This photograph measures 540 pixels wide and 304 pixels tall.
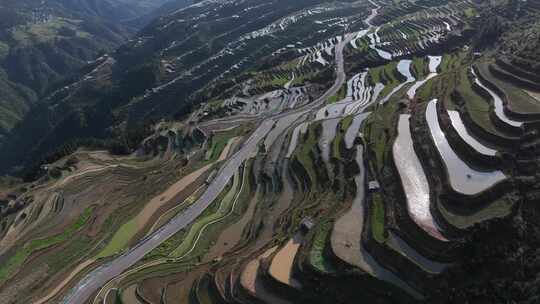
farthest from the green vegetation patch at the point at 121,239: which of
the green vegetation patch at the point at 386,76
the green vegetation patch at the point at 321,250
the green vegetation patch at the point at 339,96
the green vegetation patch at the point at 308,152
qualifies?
the green vegetation patch at the point at 386,76

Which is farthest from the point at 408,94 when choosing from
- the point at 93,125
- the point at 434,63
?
the point at 93,125

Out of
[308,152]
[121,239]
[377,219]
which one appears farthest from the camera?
[308,152]

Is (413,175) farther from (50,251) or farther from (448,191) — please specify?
(50,251)

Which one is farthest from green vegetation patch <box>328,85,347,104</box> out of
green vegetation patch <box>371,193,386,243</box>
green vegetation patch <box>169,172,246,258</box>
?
green vegetation patch <box>371,193,386,243</box>

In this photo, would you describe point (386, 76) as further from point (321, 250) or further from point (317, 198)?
point (321, 250)

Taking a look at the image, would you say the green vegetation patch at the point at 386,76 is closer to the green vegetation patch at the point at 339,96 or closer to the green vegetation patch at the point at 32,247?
the green vegetation patch at the point at 339,96

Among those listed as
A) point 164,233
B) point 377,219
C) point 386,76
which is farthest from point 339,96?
point 377,219

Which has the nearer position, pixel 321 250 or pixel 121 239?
pixel 321 250

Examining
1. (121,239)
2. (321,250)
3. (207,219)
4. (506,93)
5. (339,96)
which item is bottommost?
(339,96)
